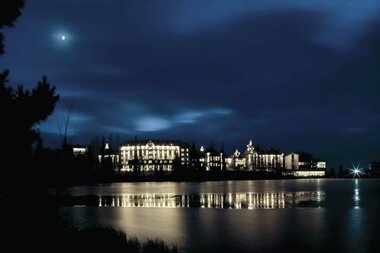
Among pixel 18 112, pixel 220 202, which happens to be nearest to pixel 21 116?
pixel 18 112

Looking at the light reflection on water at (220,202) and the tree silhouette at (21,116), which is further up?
the tree silhouette at (21,116)

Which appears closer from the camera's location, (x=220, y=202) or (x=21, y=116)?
(x=21, y=116)

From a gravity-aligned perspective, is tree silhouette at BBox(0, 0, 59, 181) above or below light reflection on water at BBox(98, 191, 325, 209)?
above

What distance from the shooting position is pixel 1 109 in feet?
33.7

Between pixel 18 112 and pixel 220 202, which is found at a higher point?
pixel 18 112

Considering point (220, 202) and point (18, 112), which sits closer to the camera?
point (18, 112)

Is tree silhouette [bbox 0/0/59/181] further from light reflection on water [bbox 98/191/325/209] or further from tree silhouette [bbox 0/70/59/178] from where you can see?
light reflection on water [bbox 98/191/325/209]

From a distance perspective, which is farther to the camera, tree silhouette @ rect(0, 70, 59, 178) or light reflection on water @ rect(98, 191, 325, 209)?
light reflection on water @ rect(98, 191, 325, 209)

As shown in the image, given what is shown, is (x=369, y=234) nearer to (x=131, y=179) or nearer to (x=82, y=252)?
(x=82, y=252)

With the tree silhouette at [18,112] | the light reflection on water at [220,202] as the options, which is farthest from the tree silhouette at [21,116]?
the light reflection on water at [220,202]

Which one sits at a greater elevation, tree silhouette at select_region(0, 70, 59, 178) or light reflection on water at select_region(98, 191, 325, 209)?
tree silhouette at select_region(0, 70, 59, 178)

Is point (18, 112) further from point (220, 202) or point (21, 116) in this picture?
point (220, 202)

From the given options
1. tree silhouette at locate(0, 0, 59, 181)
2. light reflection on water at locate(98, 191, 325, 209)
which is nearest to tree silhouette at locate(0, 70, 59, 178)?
tree silhouette at locate(0, 0, 59, 181)

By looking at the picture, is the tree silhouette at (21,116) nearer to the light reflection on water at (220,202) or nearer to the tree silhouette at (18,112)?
the tree silhouette at (18,112)
